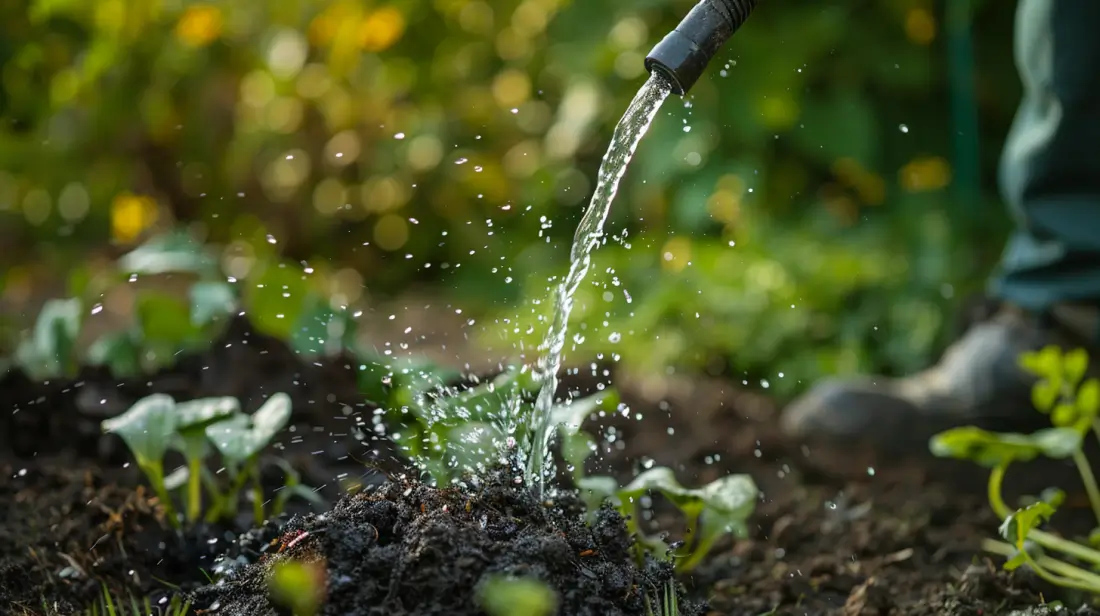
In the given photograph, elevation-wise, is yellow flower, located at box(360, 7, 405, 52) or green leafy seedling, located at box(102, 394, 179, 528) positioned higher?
yellow flower, located at box(360, 7, 405, 52)

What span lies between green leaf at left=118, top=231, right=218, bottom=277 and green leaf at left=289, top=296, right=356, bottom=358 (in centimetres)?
25

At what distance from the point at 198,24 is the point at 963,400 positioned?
282 cm

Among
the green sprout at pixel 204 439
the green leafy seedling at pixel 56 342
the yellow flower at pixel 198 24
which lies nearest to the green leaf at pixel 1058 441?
the green sprout at pixel 204 439

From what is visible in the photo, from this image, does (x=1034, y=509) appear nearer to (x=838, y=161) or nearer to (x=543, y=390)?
(x=543, y=390)

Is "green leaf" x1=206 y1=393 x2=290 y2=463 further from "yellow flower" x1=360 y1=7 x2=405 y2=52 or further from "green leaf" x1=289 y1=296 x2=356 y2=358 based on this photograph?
"yellow flower" x1=360 y1=7 x2=405 y2=52

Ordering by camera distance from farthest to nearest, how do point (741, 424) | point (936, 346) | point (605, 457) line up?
point (936, 346)
point (741, 424)
point (605, 457)

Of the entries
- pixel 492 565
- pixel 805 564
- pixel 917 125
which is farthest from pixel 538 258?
pixel 492 565

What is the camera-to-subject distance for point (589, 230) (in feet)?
5.09

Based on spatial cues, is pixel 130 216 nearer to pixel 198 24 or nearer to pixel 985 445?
pixel 198 24

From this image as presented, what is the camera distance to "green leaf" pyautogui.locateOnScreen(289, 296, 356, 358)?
1971 mm

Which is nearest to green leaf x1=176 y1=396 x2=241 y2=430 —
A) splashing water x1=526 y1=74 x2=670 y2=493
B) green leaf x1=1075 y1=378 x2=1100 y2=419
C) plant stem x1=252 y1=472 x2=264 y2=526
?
plant stem x1=252 y1=472 x2=264 y2=526

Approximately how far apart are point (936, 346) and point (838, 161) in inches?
26.2

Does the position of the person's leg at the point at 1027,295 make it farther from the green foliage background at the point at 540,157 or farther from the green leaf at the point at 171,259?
the green leaf at the point at 171,259

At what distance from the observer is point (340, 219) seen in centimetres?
432
